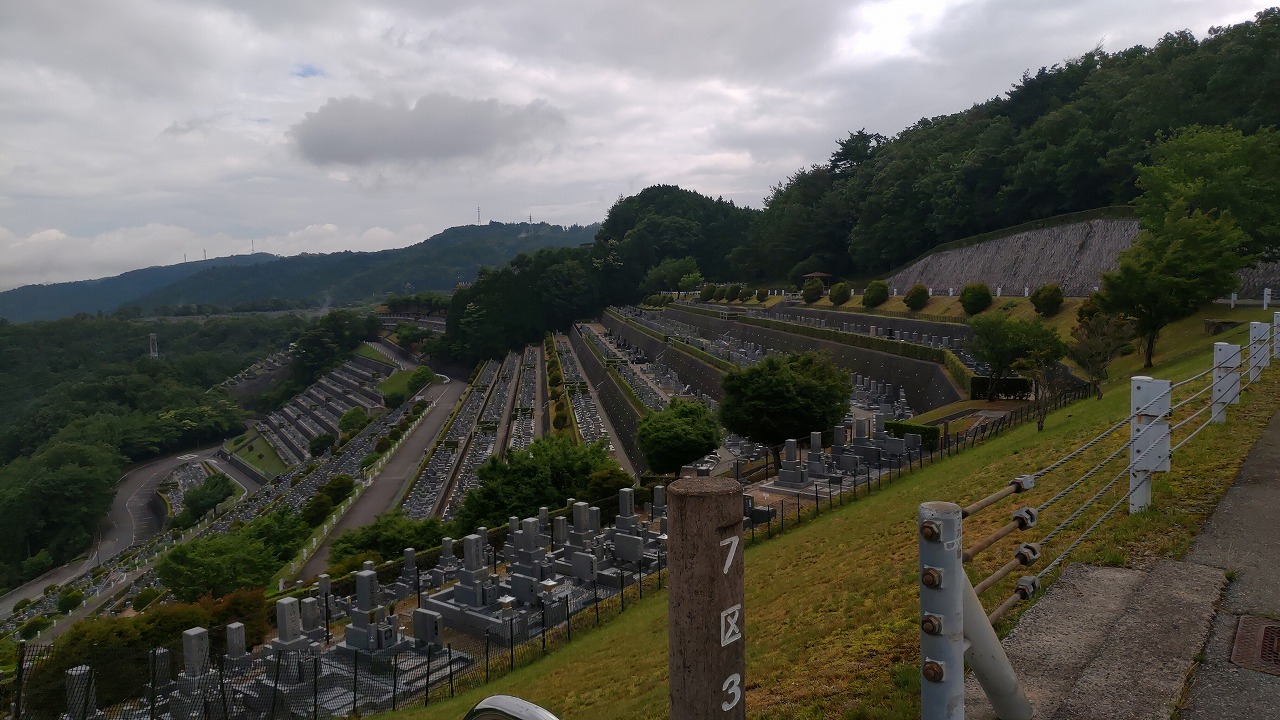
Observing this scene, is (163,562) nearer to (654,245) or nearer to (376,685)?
(376,685)

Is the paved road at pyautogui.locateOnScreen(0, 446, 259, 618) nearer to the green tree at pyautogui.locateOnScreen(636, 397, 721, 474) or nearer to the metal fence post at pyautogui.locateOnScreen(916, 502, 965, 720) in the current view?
the green tree at pyautogui.locateOnScreen(636, 397, 721, 474)

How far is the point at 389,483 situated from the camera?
1483 inches

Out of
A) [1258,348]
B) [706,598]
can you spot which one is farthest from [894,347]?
[706,598]

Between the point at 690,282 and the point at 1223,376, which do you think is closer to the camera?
the point at 1223,376

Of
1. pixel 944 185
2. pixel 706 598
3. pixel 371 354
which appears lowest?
pixel 371 354

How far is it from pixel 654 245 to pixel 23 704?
283 ft

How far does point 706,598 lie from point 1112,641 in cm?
262

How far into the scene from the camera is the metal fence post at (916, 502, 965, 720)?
2.82m

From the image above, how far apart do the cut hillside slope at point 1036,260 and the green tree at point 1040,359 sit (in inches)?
355

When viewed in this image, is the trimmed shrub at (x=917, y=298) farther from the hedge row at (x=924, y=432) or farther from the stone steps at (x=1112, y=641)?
the stone steps at (x=1112, y=641)

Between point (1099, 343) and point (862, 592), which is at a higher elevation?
point (1099, 343)

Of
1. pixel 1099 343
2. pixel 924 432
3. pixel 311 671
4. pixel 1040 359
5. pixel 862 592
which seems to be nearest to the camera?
pixel 862 592

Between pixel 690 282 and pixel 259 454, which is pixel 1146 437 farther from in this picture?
pixel 259 454

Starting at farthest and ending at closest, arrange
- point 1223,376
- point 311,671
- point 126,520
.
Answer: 1. point 126,520
2. point 311,671
3. point 1223,376
